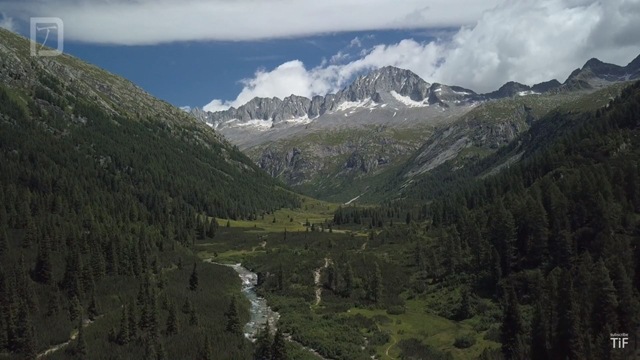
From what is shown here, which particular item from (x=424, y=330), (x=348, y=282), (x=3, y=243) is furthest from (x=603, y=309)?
(x=3, y=243)

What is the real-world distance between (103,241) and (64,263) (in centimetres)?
1548

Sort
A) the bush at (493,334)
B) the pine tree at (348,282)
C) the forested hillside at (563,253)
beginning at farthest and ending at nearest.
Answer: the pine tree at (348,282)
the bush at (493,334)
the forested hillside at (563,253)

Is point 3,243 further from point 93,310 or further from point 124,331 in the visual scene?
point 124,331

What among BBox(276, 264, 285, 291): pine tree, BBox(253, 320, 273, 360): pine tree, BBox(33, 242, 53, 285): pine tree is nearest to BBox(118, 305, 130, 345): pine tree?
BBox(253, 320, 273, 360): pine tree

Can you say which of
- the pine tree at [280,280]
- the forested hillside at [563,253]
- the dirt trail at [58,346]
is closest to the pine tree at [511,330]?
the forested hillside at [563,253]

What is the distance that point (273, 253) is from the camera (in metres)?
168

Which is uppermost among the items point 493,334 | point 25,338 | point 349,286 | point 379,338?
point 349,286

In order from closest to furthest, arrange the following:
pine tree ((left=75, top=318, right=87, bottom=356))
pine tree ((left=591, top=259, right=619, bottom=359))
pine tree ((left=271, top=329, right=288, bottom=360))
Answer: pine tree ((left=591, top=259, right=619, bottom=359))
pine tree ((left=271, top=329, right=288, bottom=360))
pine tree ((left=75, top=318, right=87, bottom=356))

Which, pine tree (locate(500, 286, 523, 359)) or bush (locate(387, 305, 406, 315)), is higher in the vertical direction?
pine tree (locate(500, 286, 523, 359))

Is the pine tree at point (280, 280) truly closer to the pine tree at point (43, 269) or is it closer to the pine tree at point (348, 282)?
the pine tree at point (348, 282)

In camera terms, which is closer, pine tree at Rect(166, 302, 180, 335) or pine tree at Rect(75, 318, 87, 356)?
pine tree at Rect(75, 318, 87, 356)

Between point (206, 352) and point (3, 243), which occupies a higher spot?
point (3, 243)

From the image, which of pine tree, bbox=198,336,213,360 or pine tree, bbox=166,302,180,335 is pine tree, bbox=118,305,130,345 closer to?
pine tree, bbox=166,302,180,335

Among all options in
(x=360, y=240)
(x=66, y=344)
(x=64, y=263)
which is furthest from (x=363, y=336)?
(x=360, y=240)
